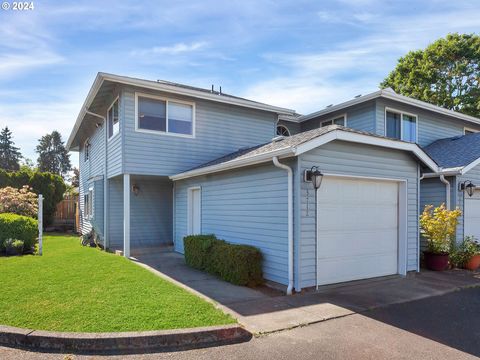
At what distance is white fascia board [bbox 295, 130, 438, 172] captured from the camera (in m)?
6.44

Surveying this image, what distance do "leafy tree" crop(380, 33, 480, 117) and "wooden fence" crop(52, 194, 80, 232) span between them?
25217mm

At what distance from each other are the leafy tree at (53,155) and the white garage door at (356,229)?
199 feet

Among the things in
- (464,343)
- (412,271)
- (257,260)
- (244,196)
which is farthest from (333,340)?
(412,271)

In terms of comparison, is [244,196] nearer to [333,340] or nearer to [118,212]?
[333,340]

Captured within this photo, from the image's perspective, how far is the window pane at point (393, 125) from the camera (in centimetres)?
1251

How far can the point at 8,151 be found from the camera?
56.3 metres

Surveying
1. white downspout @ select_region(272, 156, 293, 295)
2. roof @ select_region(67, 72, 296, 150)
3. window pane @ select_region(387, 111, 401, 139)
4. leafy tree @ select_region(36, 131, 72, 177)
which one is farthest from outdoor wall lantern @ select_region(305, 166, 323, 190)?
leafy tree @ select_region(36, 131, 72, 177)

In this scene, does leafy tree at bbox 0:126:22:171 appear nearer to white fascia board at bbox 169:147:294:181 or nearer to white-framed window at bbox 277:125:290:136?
white-framed window at bbox 277:125:290:136

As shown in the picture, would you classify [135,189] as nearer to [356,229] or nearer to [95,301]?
[95,301]

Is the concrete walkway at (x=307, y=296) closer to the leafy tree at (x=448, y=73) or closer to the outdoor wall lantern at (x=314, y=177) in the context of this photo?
the outdoor wall lantern at (x=314, y=177)

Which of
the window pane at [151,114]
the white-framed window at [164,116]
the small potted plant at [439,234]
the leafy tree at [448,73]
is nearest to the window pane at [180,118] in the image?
the white-framed window at [164,116]

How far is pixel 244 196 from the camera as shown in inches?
316

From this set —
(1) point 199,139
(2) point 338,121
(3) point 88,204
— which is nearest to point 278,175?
(1) point 199,139

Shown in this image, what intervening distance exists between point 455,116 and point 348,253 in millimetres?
10791
